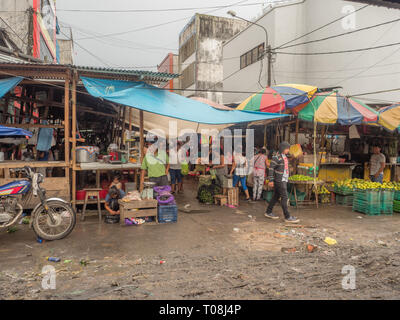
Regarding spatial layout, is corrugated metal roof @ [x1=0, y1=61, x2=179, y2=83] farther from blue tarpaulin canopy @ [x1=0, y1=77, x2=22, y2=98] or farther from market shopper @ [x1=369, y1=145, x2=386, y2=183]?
market shopper @ [x1=369, y1=145, x2=386, y2=183]

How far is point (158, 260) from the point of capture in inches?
183

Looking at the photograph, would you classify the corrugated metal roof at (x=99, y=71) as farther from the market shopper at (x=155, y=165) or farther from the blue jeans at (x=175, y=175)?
the blue jeans at (x=175, y=175)

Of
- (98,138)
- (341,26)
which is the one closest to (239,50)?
(341,26)

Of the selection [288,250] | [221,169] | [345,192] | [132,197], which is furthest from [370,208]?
[132,197]

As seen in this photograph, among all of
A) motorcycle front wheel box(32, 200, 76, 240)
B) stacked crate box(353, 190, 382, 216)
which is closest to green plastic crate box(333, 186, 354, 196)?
stacked crate box(353, 190, 382, 216)

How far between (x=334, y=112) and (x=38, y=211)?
328 inches

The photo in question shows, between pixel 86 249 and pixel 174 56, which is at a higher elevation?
pixel 174 56

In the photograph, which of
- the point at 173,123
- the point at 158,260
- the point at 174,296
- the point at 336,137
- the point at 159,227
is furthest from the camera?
the point at 336,137

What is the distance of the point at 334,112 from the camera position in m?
8.80

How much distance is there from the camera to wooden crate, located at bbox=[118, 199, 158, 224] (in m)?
6.64

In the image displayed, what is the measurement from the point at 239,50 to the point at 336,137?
1157 centimetres

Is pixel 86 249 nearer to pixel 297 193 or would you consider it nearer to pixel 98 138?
pixel 297 193

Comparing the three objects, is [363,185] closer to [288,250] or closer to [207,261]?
[288,250]
